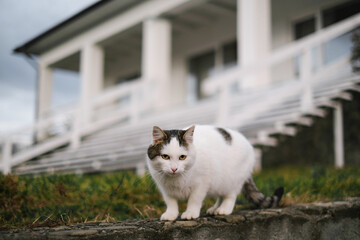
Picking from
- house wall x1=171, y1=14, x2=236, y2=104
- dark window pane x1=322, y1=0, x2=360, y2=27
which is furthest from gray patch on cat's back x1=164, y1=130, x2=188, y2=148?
house wall x1=171, y1=14, x2=236, y2=104

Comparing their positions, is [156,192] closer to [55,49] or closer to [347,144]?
[347,144]

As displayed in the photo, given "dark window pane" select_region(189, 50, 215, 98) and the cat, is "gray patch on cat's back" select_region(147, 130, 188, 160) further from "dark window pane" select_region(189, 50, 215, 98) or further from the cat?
"dark window pane" select_region(189, 50, 215, 98)

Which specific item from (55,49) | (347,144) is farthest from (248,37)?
(55,49)

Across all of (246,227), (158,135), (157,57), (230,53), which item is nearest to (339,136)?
(246,227)

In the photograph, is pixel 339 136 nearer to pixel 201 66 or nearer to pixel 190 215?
pixel 190 215

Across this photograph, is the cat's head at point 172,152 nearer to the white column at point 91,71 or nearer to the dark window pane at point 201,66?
the dark window pane at point 201,66

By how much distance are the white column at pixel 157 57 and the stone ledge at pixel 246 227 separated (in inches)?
314

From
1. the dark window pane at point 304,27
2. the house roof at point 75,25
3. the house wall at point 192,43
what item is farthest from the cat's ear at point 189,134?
the house roof at point 75,25

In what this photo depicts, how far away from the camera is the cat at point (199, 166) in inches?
87.7

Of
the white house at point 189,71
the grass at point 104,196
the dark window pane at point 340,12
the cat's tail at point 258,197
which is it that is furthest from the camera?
the dark window pane at point 340,12

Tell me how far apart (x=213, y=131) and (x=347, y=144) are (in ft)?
15.0

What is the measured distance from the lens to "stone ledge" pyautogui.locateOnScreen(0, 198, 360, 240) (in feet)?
6.58

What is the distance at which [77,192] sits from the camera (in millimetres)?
3328

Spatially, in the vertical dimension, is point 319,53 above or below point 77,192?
above
